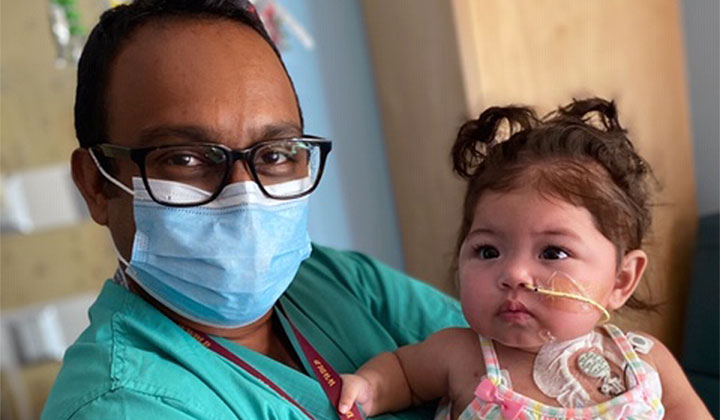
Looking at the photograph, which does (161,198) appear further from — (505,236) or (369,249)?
(369,249)

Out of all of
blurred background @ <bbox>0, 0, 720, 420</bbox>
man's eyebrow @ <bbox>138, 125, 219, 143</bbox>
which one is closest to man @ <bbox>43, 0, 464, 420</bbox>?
man's eyebrow @ <bbox>138, 125, 219, 143</bbox>

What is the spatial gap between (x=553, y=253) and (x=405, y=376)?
313 millimetres

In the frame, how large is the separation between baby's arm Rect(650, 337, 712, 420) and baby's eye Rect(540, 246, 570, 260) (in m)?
0.23

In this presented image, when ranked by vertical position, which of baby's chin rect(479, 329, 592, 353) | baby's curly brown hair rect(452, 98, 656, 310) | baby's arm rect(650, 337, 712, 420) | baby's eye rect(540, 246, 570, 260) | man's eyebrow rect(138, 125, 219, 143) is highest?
man's eyebrow rect(138, 125, 219, 143)

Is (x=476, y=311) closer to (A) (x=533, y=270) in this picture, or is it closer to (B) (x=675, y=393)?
(A) (x=533, y=270)

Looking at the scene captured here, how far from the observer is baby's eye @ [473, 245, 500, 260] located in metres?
1.10

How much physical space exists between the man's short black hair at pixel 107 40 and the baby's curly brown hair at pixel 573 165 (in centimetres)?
45

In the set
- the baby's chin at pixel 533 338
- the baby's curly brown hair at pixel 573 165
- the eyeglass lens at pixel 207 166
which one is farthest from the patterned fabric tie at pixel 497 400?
the eyeglass lens at pixel 207 166

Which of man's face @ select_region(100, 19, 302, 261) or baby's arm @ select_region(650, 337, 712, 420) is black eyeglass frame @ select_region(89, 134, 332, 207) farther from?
baby's arm @ select_region(650, 337, 712, 420)

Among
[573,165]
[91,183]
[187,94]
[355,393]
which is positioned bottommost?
[355,393]

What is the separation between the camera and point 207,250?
993 millimetres

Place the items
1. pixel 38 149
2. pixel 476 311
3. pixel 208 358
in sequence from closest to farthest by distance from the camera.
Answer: pixel 208 358 → pixel 476 311 → pixel 38 149

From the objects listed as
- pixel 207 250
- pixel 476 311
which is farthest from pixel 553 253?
pixel 207 250

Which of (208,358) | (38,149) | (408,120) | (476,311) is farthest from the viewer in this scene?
(408,120)
